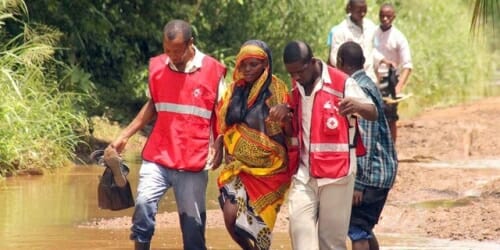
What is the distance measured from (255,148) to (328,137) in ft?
1.97

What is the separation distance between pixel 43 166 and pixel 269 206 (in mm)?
6518

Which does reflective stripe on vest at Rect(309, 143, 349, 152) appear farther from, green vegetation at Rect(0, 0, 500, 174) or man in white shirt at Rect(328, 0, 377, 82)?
man in white shirt at Rect(328, 0, 377, 82)

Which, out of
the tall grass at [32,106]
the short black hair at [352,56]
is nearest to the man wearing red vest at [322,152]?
the short black hair at [352,56]

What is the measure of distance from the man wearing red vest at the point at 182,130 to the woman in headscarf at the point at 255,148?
258 millimetres

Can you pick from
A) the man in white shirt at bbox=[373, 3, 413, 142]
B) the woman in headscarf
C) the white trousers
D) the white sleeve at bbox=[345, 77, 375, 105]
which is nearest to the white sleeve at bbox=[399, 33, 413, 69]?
the man in white shirt at bbox=[373, 3, 413, 142]

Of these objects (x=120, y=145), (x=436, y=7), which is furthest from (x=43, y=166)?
(x=436, y=7)

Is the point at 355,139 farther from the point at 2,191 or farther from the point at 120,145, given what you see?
the point at 2,191

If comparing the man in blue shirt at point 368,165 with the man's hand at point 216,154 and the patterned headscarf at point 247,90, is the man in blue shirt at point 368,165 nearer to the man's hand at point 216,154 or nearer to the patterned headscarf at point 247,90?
the patterned headscarf at point 247,90

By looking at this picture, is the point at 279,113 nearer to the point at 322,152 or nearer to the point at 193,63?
the point at 322,152

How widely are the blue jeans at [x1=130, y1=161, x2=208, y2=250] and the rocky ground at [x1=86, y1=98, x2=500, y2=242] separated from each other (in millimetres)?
2331

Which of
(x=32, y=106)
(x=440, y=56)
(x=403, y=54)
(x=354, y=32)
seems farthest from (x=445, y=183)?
(x=440, y=56)

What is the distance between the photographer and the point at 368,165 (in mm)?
7898

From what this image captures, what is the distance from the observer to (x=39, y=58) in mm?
14562

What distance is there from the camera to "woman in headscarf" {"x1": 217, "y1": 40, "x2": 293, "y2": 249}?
777 centimetres
